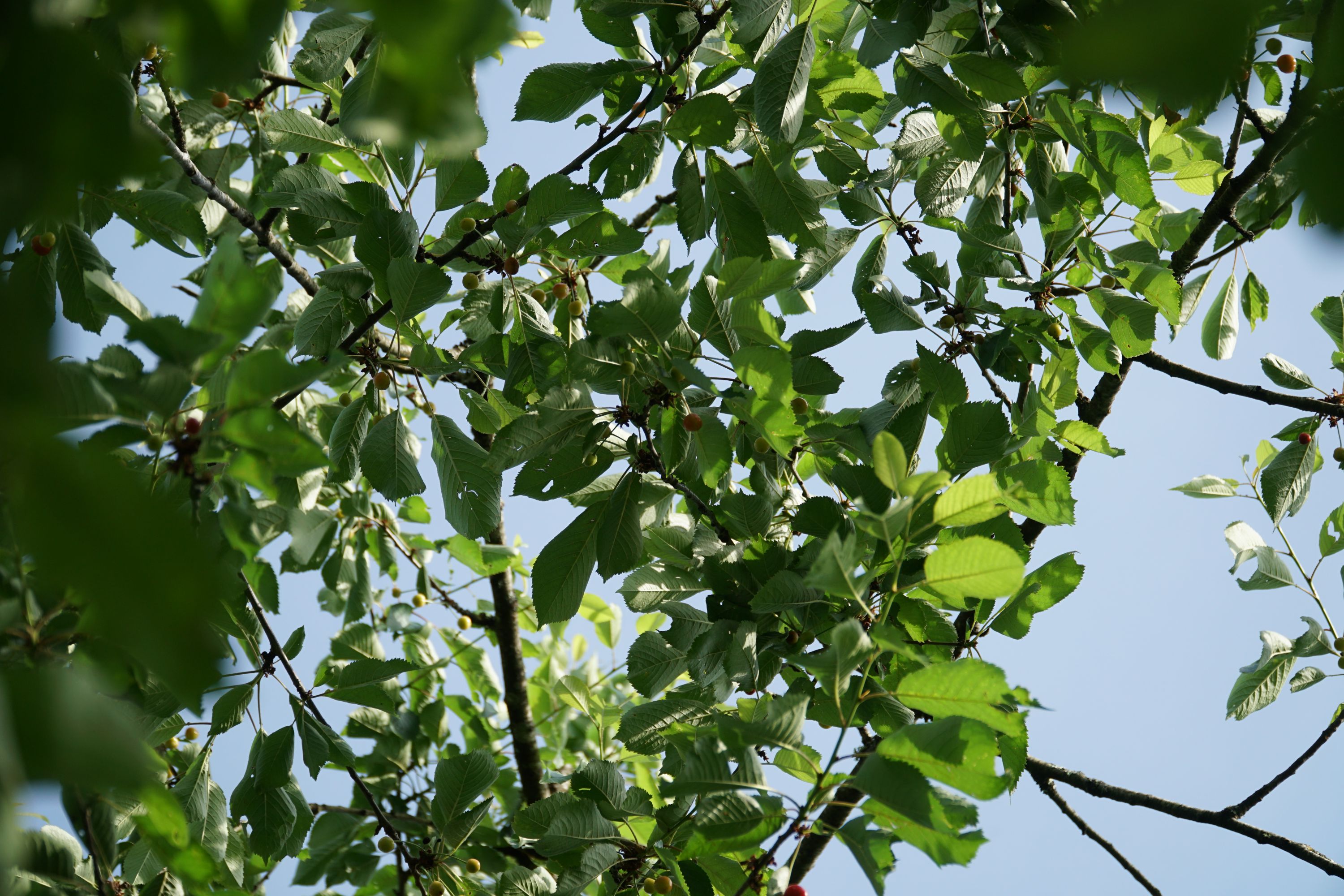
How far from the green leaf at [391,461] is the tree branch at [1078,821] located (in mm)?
1534

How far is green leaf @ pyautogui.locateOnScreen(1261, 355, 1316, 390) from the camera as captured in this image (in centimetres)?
232

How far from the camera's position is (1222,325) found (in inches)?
98.7

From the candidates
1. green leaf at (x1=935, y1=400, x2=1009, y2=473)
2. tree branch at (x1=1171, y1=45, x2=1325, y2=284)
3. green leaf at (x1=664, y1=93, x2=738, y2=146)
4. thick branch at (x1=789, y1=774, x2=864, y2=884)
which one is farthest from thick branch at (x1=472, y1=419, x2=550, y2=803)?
tree branch at (x1=1171, y1=45, x2=1325, y2=284)

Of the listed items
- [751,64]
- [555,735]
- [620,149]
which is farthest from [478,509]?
[555,735]

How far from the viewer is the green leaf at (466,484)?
5.55 ft

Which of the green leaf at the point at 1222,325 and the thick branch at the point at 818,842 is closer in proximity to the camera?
the thick branch at the point at 818,842

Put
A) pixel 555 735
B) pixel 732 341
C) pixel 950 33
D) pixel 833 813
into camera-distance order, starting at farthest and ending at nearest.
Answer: pixel 555 735
pixel 833 813
pixel 950 33
pixel 732 341

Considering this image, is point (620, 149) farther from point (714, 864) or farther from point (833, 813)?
point (833, 813)

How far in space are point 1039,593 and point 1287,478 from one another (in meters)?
1.35

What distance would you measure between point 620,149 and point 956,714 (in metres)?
1.21

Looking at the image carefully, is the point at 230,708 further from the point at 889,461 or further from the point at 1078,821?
the point at 1078,821

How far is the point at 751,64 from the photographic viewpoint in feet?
5.40

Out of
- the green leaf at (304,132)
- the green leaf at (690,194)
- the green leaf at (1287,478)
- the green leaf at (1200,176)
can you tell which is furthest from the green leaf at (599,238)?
the green leaf at (1287,478)

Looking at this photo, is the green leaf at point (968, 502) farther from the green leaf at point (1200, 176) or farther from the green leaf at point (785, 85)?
the green leaf at point (1200, 176)
